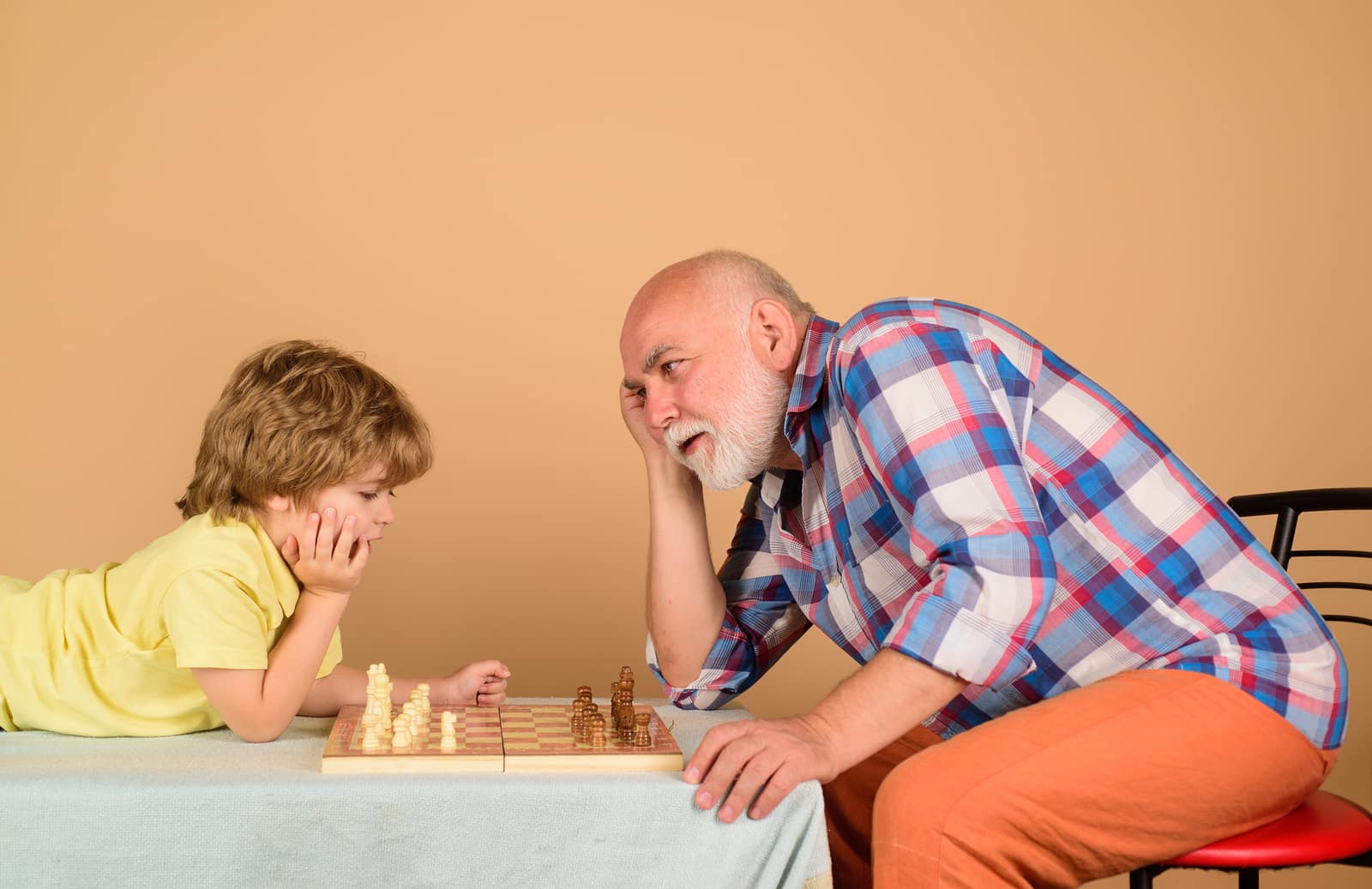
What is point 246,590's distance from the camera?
1948 mm

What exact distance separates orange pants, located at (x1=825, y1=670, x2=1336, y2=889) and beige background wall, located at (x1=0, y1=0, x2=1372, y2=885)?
1948 mm

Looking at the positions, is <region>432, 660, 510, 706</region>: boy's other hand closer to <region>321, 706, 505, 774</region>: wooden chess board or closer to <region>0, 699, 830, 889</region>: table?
<region>321, 706, 505, 774</region>: wooden chess board

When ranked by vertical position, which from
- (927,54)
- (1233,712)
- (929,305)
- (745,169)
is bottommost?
(1233,712)

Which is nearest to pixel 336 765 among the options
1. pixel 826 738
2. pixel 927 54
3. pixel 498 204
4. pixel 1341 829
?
pixel 826 738

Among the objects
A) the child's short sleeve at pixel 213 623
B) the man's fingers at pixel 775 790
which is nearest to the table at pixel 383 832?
the man's fingers at pixel 775 790

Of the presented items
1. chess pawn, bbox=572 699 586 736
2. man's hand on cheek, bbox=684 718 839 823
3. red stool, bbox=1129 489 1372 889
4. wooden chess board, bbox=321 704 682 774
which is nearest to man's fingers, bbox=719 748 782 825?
man's hand on cheek, bbox=684 718 839 823

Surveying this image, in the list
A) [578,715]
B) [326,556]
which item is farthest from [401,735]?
[326,556]

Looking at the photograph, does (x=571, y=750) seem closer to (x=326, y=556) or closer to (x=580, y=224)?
(x=326, y=556)

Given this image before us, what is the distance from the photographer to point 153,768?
1.58m

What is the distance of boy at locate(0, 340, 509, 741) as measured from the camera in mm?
1839

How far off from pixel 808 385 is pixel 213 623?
101 cm

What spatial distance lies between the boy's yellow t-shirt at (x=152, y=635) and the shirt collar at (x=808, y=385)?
0.88 m

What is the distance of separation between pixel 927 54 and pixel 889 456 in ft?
7.40

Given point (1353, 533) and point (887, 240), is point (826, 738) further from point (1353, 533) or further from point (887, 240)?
point (1353, 533)
